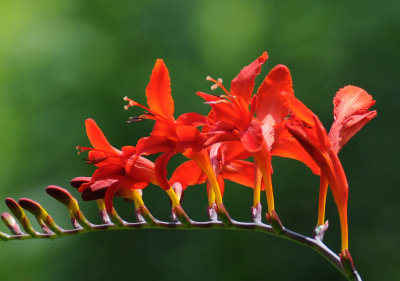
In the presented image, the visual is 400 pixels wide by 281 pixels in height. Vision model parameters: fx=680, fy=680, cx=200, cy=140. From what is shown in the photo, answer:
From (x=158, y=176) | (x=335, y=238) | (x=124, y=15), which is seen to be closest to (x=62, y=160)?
(x=124, y=15)

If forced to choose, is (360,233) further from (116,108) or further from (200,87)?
(116,108)

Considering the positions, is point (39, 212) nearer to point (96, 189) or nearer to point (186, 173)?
point (96, 189)

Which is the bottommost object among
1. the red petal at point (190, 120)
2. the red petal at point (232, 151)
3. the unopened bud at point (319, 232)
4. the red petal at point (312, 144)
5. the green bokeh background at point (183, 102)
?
the green bokeh background at point (183, 102)

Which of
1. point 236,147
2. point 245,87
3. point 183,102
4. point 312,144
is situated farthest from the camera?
point 183,102

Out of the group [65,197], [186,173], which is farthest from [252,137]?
[65,197]

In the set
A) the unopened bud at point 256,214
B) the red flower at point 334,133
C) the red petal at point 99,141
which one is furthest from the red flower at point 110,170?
the red flower at point 334,133

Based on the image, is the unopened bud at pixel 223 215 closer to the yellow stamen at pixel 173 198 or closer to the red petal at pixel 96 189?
the yellow stamen at pixel 173 198

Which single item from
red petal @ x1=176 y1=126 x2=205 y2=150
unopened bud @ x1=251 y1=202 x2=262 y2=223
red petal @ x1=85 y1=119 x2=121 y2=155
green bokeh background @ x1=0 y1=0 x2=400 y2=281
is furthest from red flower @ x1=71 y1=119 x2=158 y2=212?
green bokeh background @ x1=0 y1=0 x2=400 y2=281
